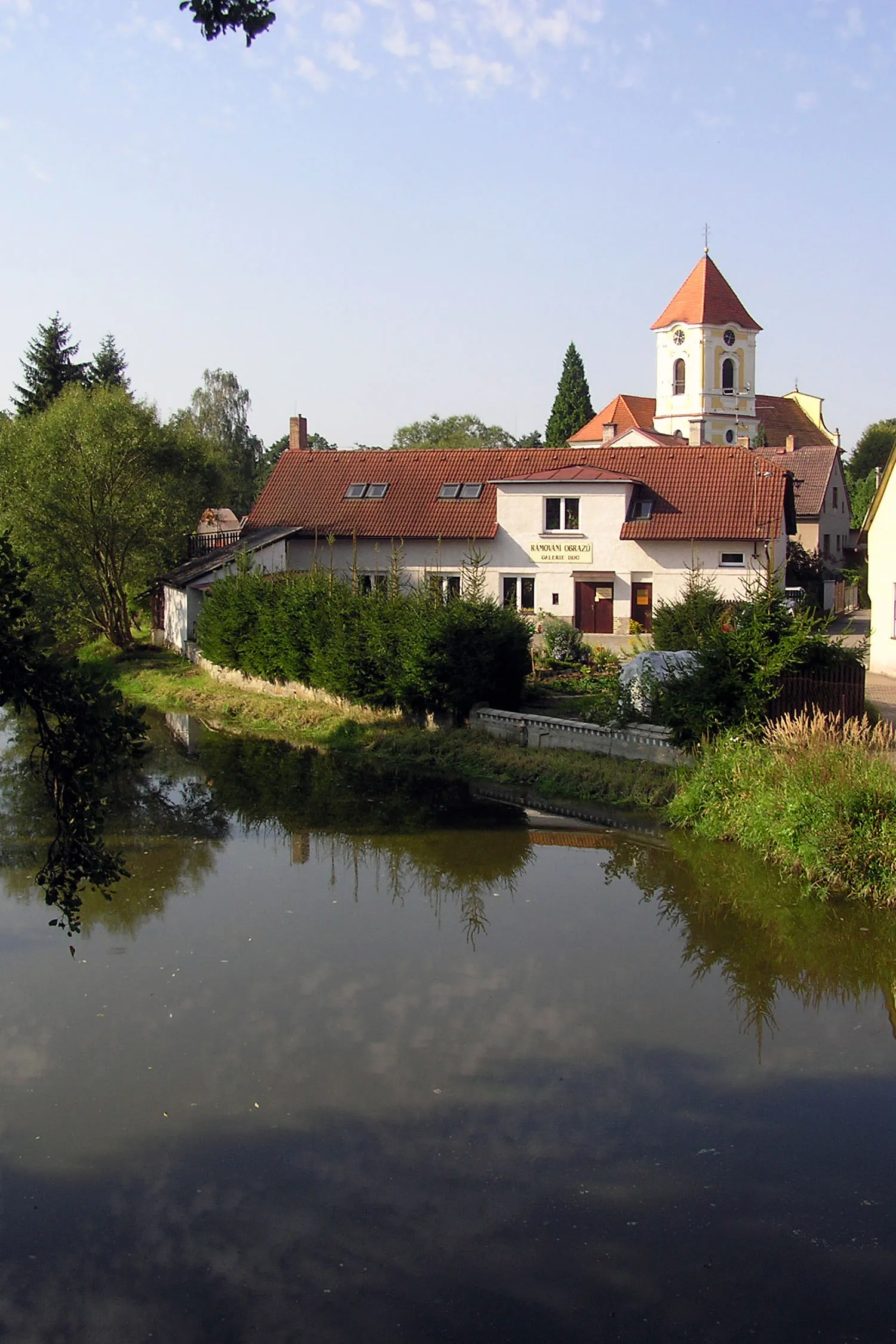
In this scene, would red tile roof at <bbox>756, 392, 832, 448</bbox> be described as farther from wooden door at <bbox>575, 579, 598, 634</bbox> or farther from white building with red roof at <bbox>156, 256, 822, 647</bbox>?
wooden door at <bbox>575, 579, 598, 634</bbox>

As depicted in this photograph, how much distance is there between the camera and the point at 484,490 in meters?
37.7

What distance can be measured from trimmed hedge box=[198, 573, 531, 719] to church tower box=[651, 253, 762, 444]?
53874 millimetres

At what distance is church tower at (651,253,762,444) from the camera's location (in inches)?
3071

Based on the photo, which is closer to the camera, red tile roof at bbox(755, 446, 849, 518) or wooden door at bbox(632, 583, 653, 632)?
wooden door at bbox(632, 583, 653, 632)

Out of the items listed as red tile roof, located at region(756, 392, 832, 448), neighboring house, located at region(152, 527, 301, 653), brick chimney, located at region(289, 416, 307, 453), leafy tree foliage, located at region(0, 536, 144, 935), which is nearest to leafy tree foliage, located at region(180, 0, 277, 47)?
leafy tree foliage, located at region(0, 536, 144, 935)

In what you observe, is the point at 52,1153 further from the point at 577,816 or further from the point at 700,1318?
the point at 577,816

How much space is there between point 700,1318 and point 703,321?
254 ft

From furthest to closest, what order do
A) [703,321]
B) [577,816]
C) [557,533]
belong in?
1. [703,321]
2. [557,533]
3. [577,816]

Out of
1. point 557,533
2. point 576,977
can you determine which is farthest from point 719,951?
point 557,533

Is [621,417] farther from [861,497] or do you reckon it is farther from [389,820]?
[389,820]

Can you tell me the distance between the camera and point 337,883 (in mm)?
14641

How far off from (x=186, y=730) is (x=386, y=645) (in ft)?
19.8

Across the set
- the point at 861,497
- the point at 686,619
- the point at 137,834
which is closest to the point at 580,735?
the point at 686,619

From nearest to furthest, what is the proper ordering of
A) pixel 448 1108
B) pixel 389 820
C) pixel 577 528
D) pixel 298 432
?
pixel 448 1108 → pixel 389 820 → pixel 577 528 → pixel 298 432
